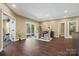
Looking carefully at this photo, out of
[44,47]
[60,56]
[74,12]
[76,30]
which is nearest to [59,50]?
[60,56]

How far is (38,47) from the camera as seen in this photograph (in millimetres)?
2625

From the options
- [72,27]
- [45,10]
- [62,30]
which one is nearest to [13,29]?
[45,10]

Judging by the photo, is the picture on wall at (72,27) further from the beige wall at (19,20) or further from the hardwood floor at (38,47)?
the beige wall at (19,20)

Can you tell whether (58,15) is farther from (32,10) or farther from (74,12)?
(32,10)

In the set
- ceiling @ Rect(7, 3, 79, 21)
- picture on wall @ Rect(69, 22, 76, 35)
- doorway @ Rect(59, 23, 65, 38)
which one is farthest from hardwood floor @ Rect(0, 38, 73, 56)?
ceiling @ Rect(7, 3, 79, 21)

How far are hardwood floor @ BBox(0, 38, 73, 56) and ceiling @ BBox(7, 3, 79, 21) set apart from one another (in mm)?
607

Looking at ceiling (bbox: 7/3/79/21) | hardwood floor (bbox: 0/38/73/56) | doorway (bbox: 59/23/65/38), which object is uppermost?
ceiling (bbox: 7/3/79/21)

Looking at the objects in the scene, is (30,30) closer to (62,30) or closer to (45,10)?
(45,10)

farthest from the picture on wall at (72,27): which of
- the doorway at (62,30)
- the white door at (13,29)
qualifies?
the white door at (13,29)

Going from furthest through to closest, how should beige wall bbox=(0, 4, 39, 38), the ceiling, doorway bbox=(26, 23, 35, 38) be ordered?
doorway bbox=(26, 23, 35, 38) → beige wall bbox=(0, 4, 39, 38) → the ceiling

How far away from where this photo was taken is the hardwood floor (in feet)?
8.24

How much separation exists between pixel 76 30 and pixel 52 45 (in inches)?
27.0

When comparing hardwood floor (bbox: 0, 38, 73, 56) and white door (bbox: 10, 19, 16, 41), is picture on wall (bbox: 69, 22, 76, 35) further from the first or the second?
white door (bbox: 10, 19, 16, 41)

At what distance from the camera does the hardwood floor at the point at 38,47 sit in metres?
2.51
